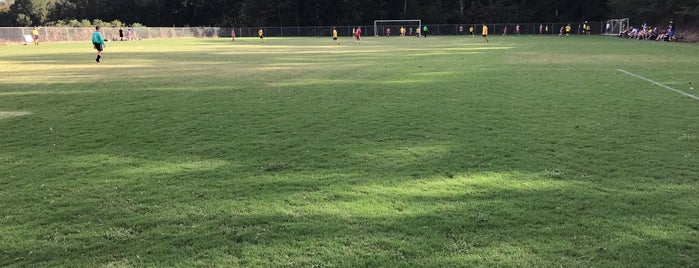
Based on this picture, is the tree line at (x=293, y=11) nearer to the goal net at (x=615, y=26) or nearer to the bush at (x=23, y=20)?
the bush at (x=23, y=20)

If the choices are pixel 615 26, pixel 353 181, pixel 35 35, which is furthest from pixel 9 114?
pixel 615 26

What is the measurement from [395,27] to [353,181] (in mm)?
78175

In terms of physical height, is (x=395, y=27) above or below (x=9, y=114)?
above

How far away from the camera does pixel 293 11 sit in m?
95.4

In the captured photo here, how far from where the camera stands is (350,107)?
10453 mm

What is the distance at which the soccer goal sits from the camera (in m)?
80.1

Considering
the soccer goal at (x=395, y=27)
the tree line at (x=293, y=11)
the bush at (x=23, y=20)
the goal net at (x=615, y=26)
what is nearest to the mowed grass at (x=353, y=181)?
the goal net at (x=615, y=26)

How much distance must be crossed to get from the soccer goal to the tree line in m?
4.15

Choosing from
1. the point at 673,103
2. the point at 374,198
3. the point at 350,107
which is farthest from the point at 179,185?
the point at 673,103

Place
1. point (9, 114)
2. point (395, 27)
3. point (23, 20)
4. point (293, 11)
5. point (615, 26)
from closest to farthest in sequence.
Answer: point (9, 114) < point (615, 26) < point (395, 27) < point (23, 20) < point (293, 11)

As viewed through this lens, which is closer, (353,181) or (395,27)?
(353,181)

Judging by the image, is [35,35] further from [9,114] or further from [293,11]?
[293,11]

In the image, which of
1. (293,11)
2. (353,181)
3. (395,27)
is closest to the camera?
(353,181)

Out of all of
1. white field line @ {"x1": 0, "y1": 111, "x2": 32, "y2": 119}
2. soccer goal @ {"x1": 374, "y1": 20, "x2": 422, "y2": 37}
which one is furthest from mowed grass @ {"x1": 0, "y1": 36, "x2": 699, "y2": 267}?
soccer goal @ {"x1": 374, "y1": 20, "x2": 422, "y2": 37}
